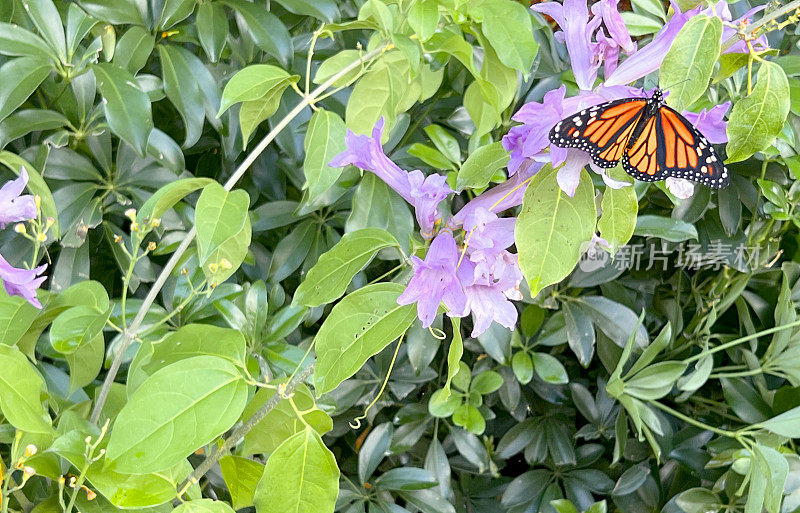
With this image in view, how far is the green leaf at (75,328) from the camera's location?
1.75 ft

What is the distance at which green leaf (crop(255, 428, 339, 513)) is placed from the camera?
1.48ft

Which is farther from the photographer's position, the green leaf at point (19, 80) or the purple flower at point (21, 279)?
the green leaf at point (19, 80)

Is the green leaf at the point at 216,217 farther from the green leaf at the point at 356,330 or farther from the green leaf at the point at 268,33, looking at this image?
the green leaf at the point at 268,33

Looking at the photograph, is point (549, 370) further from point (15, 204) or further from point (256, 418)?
point (15, 204)

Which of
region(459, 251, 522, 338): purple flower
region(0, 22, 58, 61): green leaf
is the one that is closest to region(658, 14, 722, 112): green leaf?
region(459, 251, 522, 338): purple flower

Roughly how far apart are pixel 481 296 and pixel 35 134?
66cm

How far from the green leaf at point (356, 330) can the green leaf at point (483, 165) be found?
8 cm

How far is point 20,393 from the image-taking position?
455mm

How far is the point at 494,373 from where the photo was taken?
3.16 feet

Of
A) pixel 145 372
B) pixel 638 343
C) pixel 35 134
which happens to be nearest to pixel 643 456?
pixel 638 343

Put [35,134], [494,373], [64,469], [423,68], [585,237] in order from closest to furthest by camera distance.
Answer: [585,237]
[64,469]
[423,68]
[35,134]
[494,373]

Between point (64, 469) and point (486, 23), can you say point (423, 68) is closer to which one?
point (486, 23)

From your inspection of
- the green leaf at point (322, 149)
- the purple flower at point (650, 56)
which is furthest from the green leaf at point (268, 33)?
the purple flower at point (650, 56)

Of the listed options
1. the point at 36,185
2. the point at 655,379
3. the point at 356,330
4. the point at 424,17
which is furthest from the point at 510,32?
the point at 655,379
